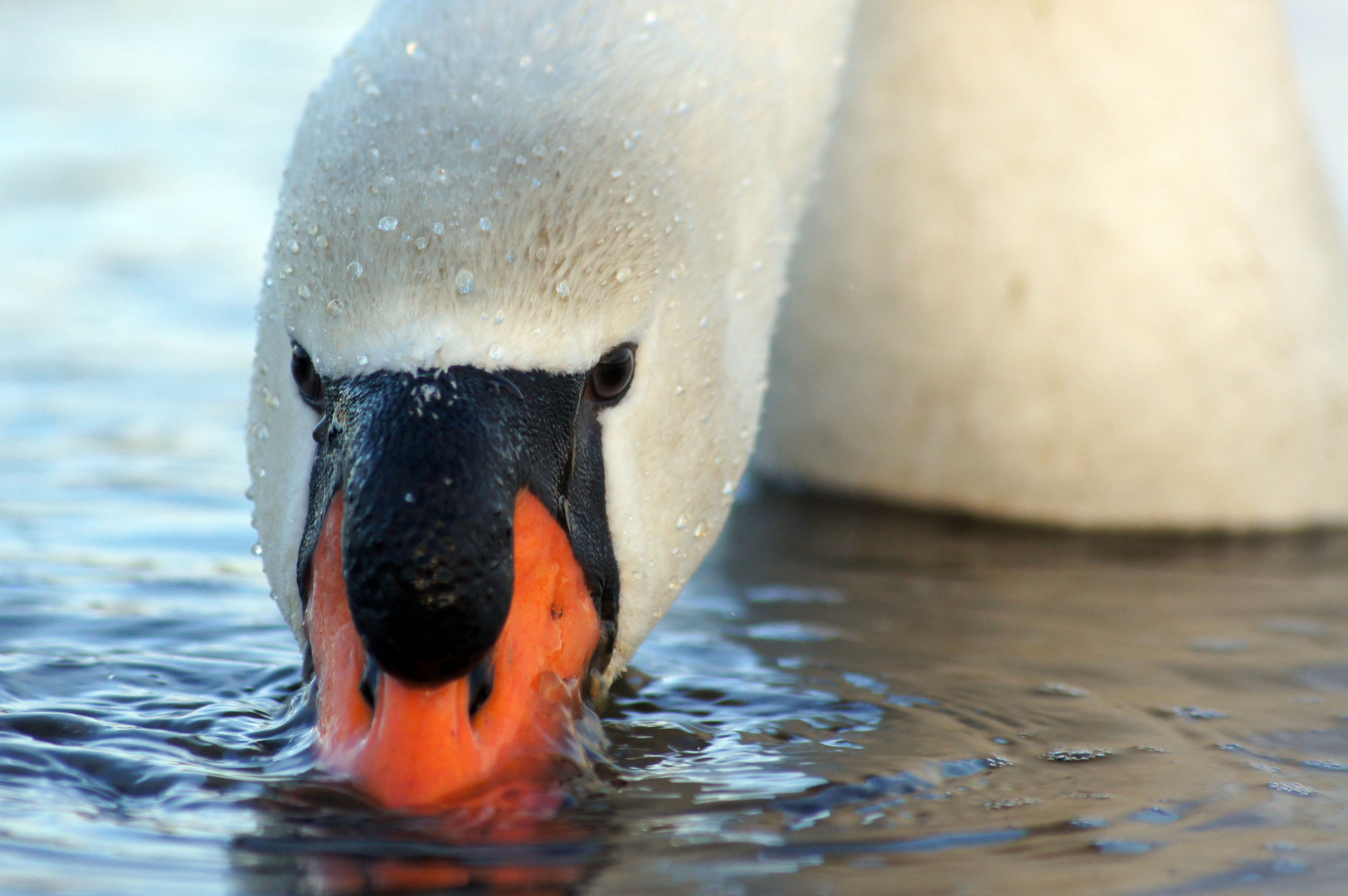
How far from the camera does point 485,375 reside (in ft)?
10.1

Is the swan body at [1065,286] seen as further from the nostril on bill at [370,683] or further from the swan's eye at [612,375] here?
the nostril on bill at [370,683]

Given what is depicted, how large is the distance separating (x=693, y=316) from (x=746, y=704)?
783 millimetres

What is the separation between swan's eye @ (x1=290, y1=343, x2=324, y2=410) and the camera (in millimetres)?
3283

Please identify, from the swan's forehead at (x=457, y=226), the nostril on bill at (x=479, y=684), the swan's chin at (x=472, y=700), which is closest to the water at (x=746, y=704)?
the swan's chin at (x=472, y=700)

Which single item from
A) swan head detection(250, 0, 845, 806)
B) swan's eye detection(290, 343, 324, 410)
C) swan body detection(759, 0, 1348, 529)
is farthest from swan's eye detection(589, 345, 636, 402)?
swan body detection(759, 0, 1348, 529)

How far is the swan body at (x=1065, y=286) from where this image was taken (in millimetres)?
5691

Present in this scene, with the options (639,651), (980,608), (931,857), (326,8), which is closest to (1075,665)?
(980,608)

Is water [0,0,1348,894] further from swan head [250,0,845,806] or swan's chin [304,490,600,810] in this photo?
swan head [250,0,845,806]

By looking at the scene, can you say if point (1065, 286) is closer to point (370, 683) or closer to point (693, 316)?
point (693, 316)

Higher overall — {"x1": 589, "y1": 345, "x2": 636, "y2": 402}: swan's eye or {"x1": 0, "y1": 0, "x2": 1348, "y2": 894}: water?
{"x1": 589, "y1": 345, "x2": 636, "y2": 402}: swan's eye

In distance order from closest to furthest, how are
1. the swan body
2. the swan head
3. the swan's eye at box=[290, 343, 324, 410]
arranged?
the swan head, the swan's eye at box=[290, 343, 324, 410], the swan body

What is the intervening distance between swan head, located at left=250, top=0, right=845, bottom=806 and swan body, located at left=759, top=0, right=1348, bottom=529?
2095 mm


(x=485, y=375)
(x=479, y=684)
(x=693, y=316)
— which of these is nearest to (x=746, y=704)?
(x=693, y=316)

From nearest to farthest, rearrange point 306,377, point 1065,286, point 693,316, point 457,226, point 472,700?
point 472,700 < point 457,226 < point 306,377 < point 693,316 < point 1065,286
